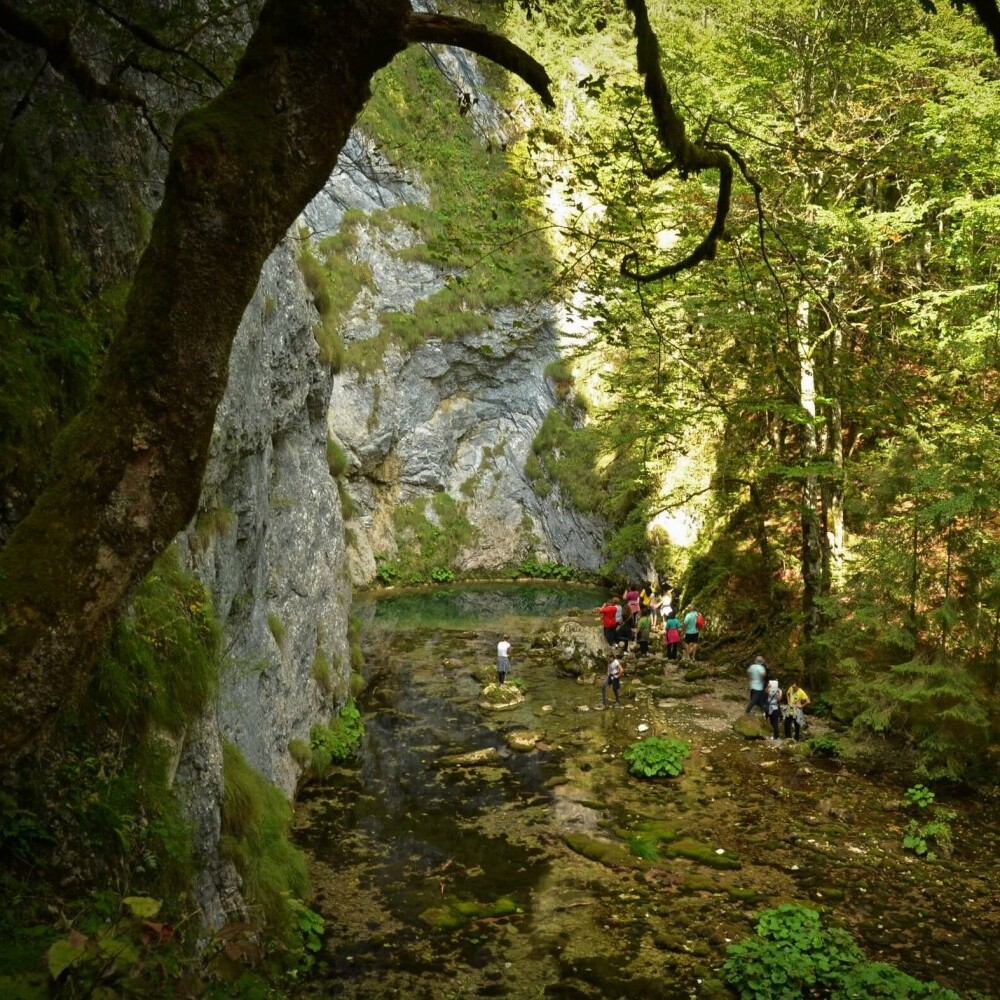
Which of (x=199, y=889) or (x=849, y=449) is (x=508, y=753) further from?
(x=849, y=449)

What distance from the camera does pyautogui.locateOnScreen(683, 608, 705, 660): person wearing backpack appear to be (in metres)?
23.2

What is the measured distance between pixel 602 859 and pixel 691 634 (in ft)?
42.0

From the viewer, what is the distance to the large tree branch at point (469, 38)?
3697 mm

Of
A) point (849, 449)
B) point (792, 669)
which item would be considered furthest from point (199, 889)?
point (849, 449)

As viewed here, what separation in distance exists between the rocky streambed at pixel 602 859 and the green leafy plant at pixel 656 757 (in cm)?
27

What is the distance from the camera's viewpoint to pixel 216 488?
9.61 metres

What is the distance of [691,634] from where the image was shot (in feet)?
76.5

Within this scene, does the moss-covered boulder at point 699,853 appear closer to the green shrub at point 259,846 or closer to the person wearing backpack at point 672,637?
the green shrub at point 259,846

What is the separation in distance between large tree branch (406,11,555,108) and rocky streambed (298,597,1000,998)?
8647 mm

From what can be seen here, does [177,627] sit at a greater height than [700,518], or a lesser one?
lesser

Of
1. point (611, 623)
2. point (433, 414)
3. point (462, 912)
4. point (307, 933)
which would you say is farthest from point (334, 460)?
point (433, 414)

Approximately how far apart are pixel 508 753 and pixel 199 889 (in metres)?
9.76

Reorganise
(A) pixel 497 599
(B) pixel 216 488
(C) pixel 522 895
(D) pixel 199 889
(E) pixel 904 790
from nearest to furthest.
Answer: (D) pixel 199 889
(B) pixel 216 488
(C) pixel 522 895
(E) pixel 904 790
(A) pixel 497 599

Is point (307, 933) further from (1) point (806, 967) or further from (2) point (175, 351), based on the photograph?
(2) point (175, 351)
